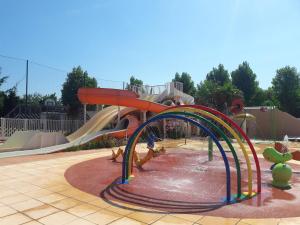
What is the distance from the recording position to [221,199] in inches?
265

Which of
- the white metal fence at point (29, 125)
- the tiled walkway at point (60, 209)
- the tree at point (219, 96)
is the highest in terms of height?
the tree at point (219, 96)

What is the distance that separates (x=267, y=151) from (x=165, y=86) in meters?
18.8

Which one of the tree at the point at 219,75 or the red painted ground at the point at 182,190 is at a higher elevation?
the tree at the point at 219,75

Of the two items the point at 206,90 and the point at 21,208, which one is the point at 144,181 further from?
the point at 206,90

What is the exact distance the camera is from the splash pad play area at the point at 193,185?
607 centimetres

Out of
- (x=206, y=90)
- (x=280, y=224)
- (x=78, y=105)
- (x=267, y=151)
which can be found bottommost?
(x=280, y=224)

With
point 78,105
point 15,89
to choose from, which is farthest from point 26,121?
point 78,105

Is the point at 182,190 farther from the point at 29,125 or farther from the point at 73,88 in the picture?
the point at 73,88

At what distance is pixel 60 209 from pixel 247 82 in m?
49.7

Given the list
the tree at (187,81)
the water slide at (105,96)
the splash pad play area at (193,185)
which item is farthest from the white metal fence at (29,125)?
the tree at (187,81)

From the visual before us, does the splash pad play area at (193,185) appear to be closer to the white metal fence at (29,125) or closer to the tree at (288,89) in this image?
the white metal fence at (29,125)

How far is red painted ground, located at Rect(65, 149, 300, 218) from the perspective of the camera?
5.97 metres

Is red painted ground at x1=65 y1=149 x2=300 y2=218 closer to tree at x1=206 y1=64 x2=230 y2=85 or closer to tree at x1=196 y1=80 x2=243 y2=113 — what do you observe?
tree at x1=196 y1=80 x2=243 y2=113

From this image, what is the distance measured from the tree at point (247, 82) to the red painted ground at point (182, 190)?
41443 mm
